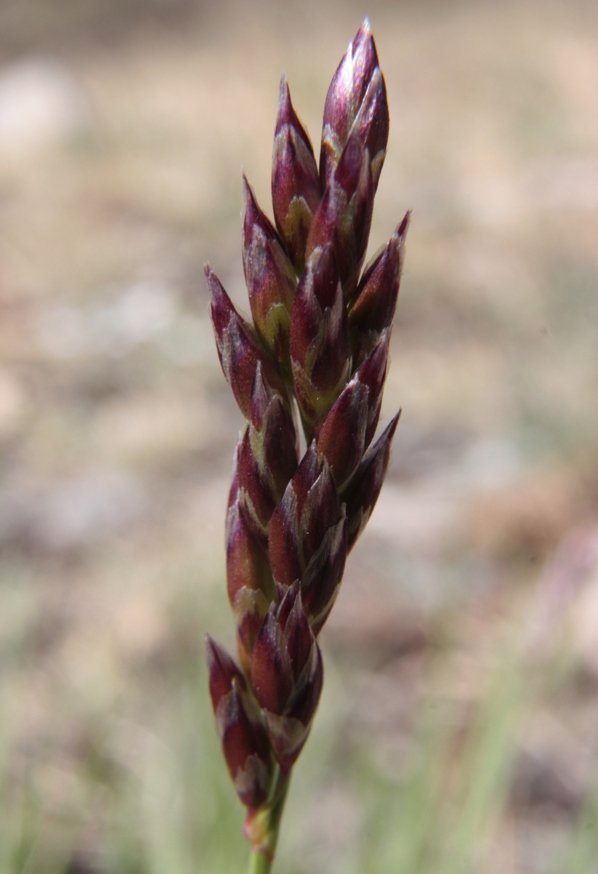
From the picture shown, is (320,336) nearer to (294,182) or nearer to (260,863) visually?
(294,182)

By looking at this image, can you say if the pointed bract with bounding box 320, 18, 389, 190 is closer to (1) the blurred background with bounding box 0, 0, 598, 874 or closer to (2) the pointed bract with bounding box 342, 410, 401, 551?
(2) the pointed bract with bounding box 342, 410, 401, 551

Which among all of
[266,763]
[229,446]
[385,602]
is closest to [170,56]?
[229,446]

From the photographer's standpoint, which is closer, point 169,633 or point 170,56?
point 169,633

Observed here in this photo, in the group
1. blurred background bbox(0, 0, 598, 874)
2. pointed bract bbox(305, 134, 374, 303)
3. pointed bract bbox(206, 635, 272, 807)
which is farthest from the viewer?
blurred background bbox(0, 0, 598, 874)

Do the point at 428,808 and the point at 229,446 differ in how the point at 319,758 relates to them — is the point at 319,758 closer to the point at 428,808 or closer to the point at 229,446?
the point at 428,808

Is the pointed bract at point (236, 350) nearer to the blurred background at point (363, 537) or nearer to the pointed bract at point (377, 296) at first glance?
the pointed bract at point (377, 296)

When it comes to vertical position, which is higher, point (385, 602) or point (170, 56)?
point (170, 56)

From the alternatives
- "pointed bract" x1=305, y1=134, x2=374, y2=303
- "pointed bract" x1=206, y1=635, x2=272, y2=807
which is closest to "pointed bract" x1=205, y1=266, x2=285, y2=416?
"pointed bract" x1=305, y1=134, x2=374, y2=303
